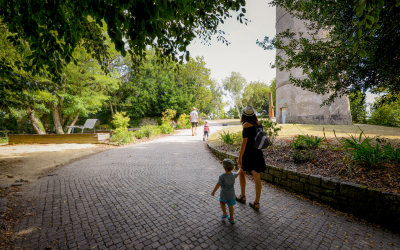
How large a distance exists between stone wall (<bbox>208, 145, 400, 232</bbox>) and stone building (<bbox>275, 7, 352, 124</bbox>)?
41.2 feet

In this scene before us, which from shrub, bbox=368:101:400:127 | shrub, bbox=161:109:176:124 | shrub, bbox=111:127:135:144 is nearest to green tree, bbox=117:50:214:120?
shrub, bbox=161:109:176:124

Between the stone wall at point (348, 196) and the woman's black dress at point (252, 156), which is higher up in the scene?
the woman's black dress at point (252, 156)

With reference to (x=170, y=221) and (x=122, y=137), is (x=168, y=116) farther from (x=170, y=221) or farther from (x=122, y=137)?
(x=170, y=221)

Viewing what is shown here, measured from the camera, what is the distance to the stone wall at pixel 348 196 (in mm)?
2406

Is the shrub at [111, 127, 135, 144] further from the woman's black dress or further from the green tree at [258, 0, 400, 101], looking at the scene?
the green tree at [258, 0, 400, 101]

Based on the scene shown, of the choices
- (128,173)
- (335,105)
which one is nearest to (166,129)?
(128,173)

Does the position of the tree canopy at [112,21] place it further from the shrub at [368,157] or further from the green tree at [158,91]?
the green tree at [158,91]

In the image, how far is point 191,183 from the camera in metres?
4.06

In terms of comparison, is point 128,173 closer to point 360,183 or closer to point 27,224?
point 27,224

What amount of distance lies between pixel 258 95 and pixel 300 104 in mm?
29784

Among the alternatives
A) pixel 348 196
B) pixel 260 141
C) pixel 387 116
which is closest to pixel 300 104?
pixel 387 116

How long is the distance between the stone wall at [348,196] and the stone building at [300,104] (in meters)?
12.6

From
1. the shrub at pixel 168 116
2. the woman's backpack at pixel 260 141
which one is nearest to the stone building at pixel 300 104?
the shrub at pixel 168 116

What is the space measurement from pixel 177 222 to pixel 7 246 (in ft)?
7.13
